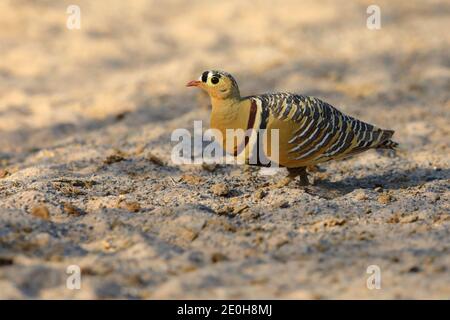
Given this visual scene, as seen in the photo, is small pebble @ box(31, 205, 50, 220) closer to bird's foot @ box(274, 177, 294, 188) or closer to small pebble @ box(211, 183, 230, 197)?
small pebble @ box(211, 183, 230, 197)

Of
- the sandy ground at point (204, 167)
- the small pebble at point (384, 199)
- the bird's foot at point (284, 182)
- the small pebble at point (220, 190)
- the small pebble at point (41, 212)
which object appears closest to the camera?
the sandy ground at point (204, 167)

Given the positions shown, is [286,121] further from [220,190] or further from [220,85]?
[220,190]

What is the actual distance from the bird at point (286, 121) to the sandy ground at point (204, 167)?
0.93ft

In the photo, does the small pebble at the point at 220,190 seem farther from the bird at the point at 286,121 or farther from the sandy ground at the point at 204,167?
the bird at the point at 286,121

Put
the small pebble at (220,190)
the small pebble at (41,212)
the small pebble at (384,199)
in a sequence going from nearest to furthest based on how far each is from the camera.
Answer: the small pebble at (41,212), the small pebble at (384,199), the small pebble at (220,190)

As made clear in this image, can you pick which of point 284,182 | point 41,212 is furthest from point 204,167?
point 41,212

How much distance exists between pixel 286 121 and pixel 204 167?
3.37ft

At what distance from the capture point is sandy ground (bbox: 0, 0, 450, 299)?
349 centimetres

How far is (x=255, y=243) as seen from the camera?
3836 millimetres

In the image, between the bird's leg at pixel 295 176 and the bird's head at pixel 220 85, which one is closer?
the bird's head at pixel 220 85

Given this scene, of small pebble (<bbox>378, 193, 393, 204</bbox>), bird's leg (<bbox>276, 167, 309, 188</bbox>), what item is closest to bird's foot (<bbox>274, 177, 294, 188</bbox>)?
bird's leg (<bbox>276, 167, 309, 188</bbox>)

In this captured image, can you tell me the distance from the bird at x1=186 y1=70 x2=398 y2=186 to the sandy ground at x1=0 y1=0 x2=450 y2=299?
28 centimetres

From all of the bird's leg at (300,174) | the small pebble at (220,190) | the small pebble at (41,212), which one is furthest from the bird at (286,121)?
the small pebble at (41,212)

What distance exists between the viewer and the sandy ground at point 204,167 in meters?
3.49
